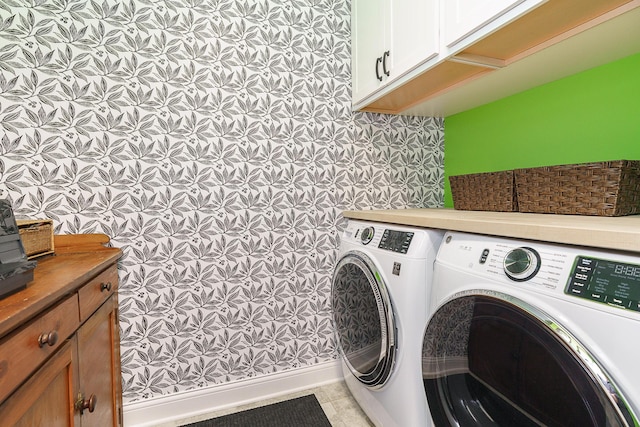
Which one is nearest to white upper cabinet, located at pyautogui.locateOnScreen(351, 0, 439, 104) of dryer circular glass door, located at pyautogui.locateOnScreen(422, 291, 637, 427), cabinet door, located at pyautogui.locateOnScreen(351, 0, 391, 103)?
cabinet door, located at pyautogui.locateOnScreen(351, 0, 391, 103)

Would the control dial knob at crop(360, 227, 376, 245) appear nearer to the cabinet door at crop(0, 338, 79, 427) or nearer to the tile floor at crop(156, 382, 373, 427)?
the tile floor at crop(156, 382, 373, 427)

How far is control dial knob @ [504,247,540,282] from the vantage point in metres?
0.74

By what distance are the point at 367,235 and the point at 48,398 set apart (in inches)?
45.1

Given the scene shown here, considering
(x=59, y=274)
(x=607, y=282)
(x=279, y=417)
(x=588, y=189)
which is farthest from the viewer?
(x=279, y=417)

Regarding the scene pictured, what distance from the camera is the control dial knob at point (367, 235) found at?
1413mm

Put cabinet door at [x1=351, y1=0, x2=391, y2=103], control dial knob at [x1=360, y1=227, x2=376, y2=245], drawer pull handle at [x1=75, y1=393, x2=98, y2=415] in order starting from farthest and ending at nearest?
1. cabinet door at [x1=351, y1=0, x2=391, y2=103]
2. control dial knob at [x1=360, y1=227, x2=376, y2=245]
3. drawer pull handle at [x1=75, y1=393, x2=98, y2=415]

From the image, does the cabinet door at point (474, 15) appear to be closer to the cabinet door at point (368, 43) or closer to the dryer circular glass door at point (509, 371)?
the cabinet door at point (368, 43)

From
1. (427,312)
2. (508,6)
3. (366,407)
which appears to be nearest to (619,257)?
(427,312)

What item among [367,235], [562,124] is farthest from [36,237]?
[562,124]

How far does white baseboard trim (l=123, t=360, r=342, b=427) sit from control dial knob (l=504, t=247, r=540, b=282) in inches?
52.9

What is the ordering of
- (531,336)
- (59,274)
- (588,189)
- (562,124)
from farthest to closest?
(562,124), (588,189), (59,274), (531,336)

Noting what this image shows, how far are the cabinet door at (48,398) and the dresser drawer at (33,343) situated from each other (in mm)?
24

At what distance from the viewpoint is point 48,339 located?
690 mm

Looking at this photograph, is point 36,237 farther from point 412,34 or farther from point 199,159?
point 412,34
